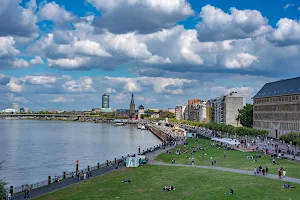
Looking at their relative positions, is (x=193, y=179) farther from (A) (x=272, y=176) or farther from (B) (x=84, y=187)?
(B) (x=84, y=187)

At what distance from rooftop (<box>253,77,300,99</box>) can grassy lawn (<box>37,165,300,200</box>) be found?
68.2 metres

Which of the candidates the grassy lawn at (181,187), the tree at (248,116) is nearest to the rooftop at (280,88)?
the tree at (248,116)

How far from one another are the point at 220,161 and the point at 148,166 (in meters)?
10.9

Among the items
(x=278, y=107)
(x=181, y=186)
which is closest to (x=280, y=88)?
(x=278, y=107)

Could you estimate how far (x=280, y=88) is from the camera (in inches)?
4904

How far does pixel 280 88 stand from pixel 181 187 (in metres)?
87.9

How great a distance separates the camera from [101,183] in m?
50.1

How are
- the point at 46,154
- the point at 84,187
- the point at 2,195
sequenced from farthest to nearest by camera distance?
1. the point at 46,154
2. the point at 84,187
3. the point at 2,195

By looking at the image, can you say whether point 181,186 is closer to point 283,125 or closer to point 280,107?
point 283,125

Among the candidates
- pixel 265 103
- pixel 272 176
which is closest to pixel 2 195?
pixel 272 176

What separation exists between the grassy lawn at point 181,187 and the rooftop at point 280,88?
2684 inches

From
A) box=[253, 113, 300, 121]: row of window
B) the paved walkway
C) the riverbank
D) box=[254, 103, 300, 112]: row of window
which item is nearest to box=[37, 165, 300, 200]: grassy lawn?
the riverbank

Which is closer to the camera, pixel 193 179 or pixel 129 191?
pixel 129 191

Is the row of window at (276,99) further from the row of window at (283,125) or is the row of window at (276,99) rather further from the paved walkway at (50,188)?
the paved walkway at (50,188)
